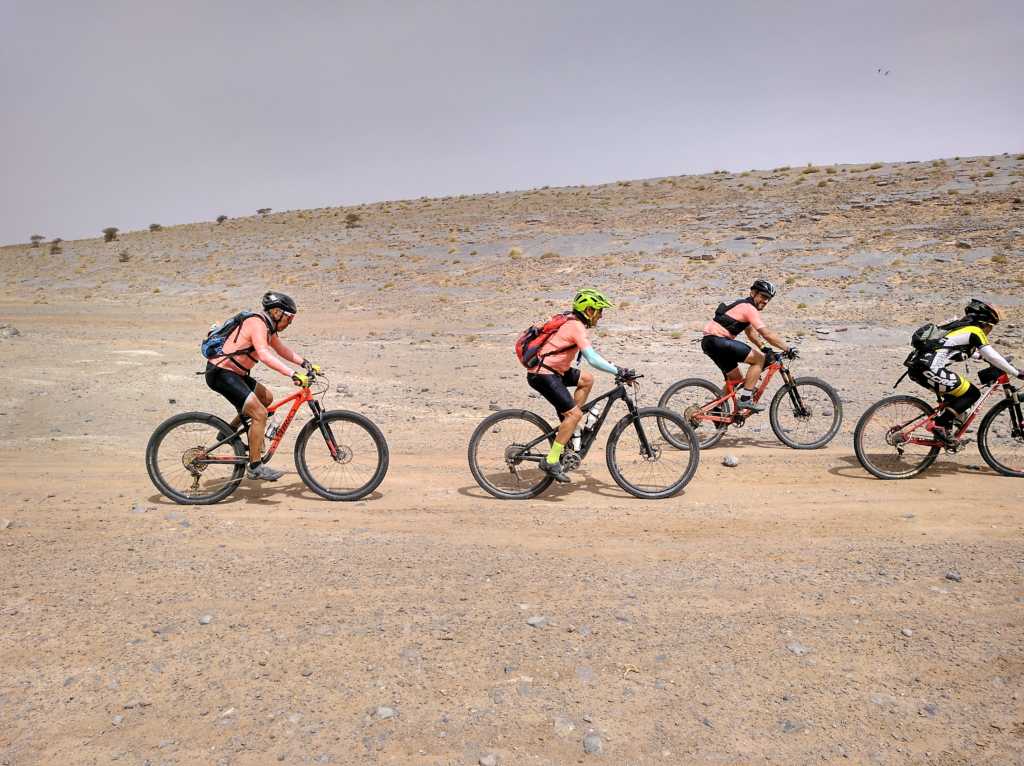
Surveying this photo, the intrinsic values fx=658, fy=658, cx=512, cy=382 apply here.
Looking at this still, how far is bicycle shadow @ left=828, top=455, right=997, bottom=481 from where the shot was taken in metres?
7.93

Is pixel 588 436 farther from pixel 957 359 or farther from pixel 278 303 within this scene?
pixel 957 359

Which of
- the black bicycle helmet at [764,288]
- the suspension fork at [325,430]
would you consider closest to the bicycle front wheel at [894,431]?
the black bicycle helmet at [764,288]

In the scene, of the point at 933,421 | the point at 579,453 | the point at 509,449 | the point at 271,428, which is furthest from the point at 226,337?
the point at 933,421

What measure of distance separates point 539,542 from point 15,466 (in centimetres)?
673

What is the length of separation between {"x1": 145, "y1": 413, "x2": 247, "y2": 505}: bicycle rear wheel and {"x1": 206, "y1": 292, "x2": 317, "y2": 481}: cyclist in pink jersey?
18 cm

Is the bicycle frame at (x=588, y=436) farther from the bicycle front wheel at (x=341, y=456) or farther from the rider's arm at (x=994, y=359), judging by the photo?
the rider's arm at (x=994, y=359)

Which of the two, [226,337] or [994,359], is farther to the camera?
[994,359]

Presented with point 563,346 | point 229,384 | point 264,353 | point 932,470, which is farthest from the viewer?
point 932,470

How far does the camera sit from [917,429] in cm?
793

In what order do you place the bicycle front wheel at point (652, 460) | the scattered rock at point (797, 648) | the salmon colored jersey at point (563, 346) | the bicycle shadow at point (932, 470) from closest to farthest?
the scattered rock at point (797, 648), the salmon colored jersey at point (563, 346), the bicycle front wheel at point (652, 460), the bicycle shadow at point (932, 470)

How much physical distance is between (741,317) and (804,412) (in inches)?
66.4

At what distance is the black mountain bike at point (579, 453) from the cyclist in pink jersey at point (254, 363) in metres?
2.05

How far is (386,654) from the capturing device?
13.4 ft

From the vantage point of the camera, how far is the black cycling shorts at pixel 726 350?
893 centimetres
